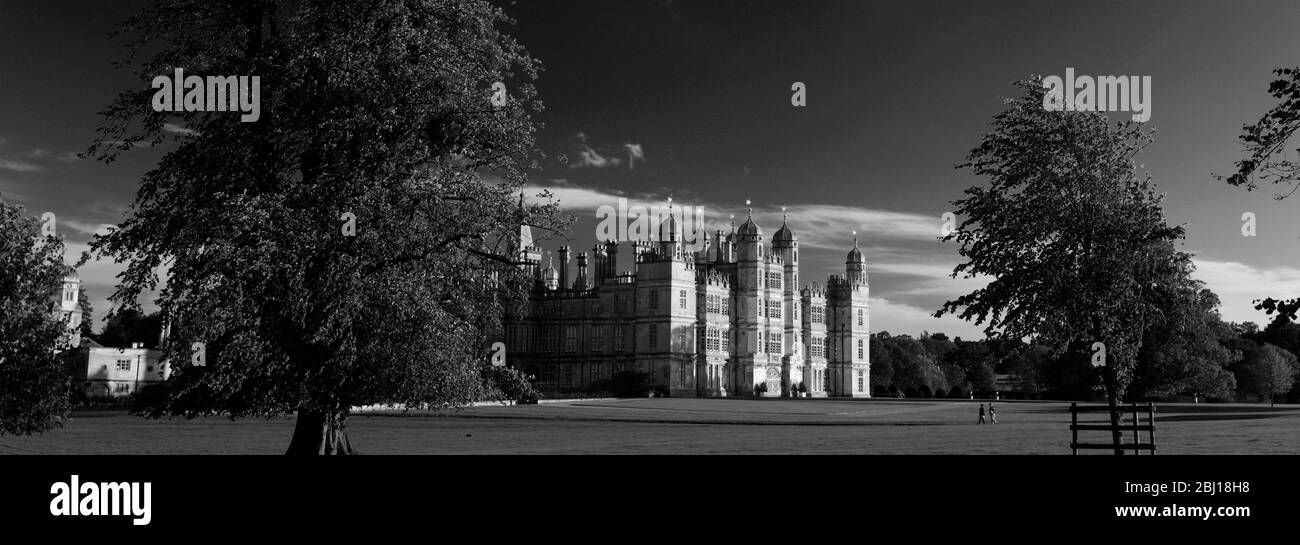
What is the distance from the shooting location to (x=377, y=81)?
66.2 feet

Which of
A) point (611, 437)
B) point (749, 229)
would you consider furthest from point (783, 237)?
point (611, 437)

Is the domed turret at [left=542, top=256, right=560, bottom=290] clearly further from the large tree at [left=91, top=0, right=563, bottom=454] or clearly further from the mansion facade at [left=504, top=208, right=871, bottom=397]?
the large tree at [left=91, top=0, right=563, bottom=454]

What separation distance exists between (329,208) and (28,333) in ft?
35.7

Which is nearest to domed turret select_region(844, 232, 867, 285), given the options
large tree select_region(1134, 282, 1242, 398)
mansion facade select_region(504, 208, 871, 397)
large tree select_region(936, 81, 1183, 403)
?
mansion facade select_region(504, 208, 871, 397)

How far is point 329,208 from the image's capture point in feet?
63.4

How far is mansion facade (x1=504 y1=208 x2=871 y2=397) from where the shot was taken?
90625 millimetres

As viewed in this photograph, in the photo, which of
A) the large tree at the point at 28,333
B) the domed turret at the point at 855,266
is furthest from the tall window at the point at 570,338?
the large tree at the point at 28,333

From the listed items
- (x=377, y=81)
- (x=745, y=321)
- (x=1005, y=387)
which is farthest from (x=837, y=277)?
(x=377, y=81)

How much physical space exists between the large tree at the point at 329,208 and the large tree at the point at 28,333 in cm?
616

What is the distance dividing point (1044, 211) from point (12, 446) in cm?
2616

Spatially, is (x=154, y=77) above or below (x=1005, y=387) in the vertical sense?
above

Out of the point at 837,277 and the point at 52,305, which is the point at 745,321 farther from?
the point at 52,305

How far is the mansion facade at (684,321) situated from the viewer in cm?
9062

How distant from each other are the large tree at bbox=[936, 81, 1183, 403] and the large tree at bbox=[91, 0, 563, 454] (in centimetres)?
980
